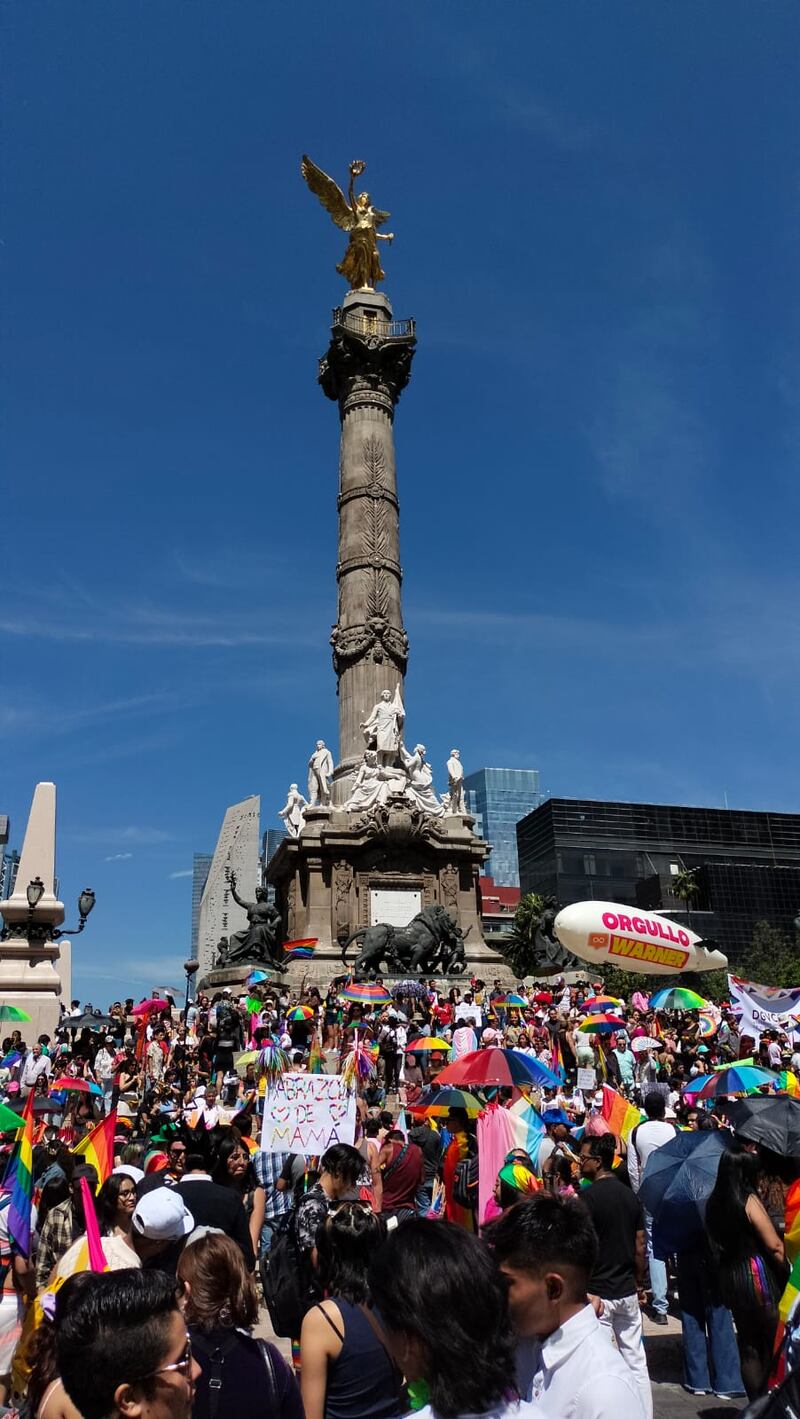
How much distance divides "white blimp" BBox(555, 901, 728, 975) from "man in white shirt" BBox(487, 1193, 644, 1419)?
10.8m

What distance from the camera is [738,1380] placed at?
19.5 ft

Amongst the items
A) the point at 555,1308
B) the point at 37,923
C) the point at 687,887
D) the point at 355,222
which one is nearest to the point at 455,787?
the point at 37,923

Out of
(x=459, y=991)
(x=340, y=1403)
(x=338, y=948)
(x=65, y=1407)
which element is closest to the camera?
(x=65, y=1407)

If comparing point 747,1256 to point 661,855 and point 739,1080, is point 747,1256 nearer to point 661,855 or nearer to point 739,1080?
point 739,1080

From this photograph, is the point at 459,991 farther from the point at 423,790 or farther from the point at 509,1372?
the point at 509,1372

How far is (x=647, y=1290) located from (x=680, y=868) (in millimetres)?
82438

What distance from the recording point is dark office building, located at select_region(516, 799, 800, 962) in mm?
80188

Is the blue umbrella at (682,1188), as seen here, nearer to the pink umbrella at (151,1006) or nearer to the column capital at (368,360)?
the pink umbrella at (151,1006)

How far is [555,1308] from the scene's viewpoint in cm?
285

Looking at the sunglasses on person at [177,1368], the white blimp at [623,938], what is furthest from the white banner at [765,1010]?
the sunglasses on person at [177,1368]

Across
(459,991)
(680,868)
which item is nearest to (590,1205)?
(459,991)

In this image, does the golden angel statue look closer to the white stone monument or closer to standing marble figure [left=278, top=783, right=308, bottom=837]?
standing marble figure [left=278, top=783, right=308, bottom=837]

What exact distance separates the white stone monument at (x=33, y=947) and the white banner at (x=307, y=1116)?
43.9 ft

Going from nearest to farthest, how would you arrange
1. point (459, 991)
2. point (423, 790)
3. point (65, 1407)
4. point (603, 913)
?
1. point (65, 1407)
2. point (603, 913)
3. point (459, 991)
4. point (423, 790)
